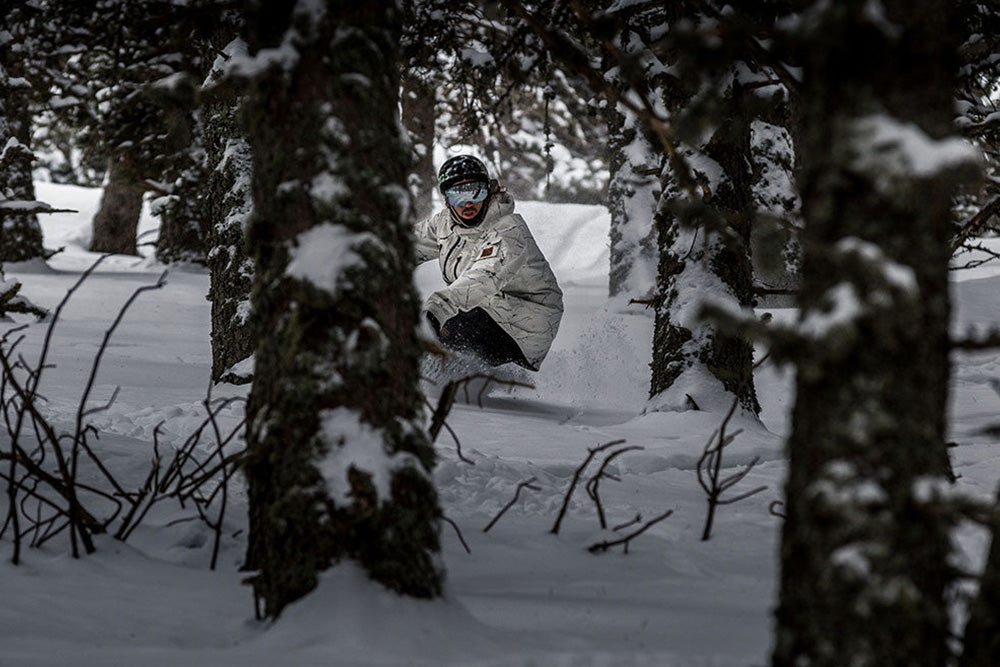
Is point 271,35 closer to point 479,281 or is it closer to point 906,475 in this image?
point 906,475

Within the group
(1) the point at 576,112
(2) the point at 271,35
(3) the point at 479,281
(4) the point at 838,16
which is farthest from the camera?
(1) the point at 576,112

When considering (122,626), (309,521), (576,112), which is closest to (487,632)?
(309,521)

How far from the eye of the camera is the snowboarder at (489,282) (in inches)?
263

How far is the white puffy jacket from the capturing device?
6715 millimetres

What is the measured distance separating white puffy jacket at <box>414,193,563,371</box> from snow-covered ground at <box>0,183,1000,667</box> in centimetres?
87

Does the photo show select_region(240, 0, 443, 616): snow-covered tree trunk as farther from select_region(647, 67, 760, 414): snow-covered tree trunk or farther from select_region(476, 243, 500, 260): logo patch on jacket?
select_region(476, 243, 500, 260): logo patch on jacket

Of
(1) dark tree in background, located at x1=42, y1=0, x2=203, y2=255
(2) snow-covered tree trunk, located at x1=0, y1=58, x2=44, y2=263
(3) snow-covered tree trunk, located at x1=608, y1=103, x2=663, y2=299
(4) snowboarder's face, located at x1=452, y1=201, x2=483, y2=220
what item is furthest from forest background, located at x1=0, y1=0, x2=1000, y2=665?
(2) snow-covered tree trunk, located at x1=0, y1=58, x2=44, y2=263

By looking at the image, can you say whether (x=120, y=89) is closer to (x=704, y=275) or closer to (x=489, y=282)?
(x=489, y=282)

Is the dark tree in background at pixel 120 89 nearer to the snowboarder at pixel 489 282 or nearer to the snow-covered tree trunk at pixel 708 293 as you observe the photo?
the snowboarder at pixel 489 282

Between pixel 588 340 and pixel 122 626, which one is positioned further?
pixel 588 340

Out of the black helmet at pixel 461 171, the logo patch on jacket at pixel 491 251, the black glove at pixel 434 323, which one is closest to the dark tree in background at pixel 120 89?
the black helmet at pixel 461 171

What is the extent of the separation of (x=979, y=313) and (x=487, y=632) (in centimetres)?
957

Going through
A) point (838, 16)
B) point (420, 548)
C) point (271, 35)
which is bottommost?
point (420, 548)

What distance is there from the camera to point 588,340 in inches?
381
